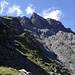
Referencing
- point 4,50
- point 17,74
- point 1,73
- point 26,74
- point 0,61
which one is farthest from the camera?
point 4,50

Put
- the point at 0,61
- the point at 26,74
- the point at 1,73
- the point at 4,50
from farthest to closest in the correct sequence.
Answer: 1. the point at 4,50
2. the point at 0,61
3. the point at 26,74
4. the point at 1,73

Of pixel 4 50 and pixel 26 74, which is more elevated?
pixel 4 50

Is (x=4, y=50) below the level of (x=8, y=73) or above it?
above

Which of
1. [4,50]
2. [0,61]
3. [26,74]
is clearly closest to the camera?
[26,74]

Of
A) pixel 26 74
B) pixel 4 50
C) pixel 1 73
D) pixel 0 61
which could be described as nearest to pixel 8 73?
pixel 1 73

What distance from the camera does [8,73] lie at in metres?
18.6

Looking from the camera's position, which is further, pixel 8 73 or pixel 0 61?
pixel 0 61

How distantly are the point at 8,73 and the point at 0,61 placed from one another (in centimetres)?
2181

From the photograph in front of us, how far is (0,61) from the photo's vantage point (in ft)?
131

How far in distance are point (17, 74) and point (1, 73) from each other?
166cm

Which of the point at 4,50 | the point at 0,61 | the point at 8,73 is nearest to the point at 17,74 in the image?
the point at 8,73

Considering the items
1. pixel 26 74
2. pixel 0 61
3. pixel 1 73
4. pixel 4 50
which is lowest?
pixel 1 73

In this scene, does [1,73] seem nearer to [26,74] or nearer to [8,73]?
[8,73]

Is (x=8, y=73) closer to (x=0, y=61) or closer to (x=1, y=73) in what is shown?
(x=1, y=73)
